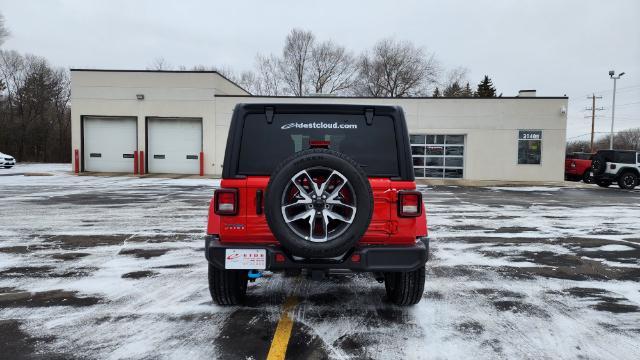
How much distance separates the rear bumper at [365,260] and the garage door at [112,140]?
2496 cm

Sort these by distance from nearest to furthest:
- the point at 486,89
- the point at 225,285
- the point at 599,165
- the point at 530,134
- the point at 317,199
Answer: the point at 317,199 → the point at 225,285 → the point at 599,165 → the point at 530,134 → the point at 486,89

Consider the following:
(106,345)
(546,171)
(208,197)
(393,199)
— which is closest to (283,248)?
(393,199)

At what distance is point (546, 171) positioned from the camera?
25688 mm

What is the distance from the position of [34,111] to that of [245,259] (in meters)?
59.2

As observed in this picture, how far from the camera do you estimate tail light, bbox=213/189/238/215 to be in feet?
12.6

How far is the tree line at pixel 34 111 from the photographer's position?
44688mm

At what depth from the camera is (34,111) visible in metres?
52.4

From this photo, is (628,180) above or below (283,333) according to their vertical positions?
above

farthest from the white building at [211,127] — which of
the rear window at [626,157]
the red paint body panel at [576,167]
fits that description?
the rear window at [626,157]

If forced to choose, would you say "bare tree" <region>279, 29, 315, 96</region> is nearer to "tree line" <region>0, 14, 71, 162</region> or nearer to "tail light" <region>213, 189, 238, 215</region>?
"tree line" <region>0, 14, 71, 162</region>

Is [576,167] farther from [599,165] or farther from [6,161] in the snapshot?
[6,161]

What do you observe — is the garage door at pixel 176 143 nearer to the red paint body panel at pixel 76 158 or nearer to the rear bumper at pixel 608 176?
the red paint body panel at pixel 76 158

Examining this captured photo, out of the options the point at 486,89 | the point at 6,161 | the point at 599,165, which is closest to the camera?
the point at 599,165

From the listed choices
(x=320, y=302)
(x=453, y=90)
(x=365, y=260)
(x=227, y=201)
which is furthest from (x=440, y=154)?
(x=453, y=90)
